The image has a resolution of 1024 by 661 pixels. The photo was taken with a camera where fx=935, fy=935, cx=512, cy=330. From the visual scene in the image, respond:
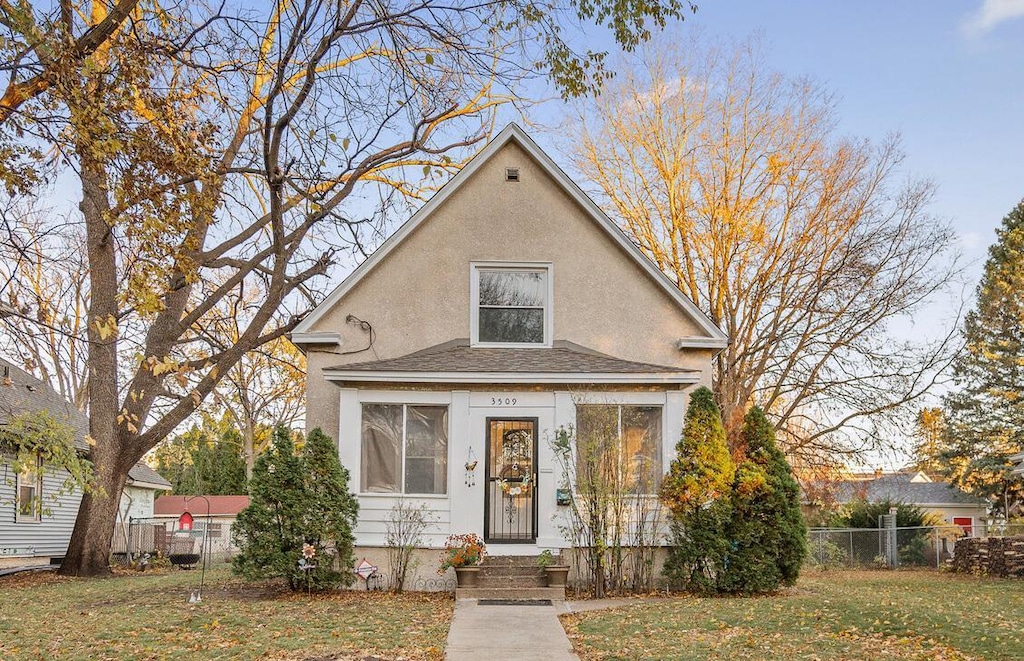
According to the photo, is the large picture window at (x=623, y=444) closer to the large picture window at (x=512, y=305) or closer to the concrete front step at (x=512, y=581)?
the concrete front step at (x=512, y=581)

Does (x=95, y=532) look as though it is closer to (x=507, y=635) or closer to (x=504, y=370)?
(x=504, y=370)

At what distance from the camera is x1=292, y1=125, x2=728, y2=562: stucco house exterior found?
1448 centimetres

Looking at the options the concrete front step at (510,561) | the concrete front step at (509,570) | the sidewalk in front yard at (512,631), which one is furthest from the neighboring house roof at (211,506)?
the sidewalk in front yard at (512,631)

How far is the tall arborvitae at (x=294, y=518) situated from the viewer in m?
13.3

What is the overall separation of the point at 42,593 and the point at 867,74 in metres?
15.7

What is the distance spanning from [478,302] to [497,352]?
0.99 metres

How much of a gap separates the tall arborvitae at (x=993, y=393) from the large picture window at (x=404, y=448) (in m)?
21.8

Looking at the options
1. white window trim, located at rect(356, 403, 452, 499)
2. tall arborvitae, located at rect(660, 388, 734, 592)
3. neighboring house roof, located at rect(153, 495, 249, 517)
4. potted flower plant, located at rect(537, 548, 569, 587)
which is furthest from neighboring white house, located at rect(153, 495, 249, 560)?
tall arborvitae, located at rect(660, 388, 734, 592)

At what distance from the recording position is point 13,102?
28.7 feet

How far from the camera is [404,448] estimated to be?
48.5 feet

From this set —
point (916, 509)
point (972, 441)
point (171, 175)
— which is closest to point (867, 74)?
point (171, 175)

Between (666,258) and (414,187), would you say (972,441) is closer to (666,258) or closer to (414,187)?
(666,258)

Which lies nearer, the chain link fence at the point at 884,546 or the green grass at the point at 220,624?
the green grass at the point at 220,624

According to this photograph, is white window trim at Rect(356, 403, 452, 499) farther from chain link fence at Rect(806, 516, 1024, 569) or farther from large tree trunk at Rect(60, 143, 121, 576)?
chain link fence at Rect(806, 516, 1024, 569)
